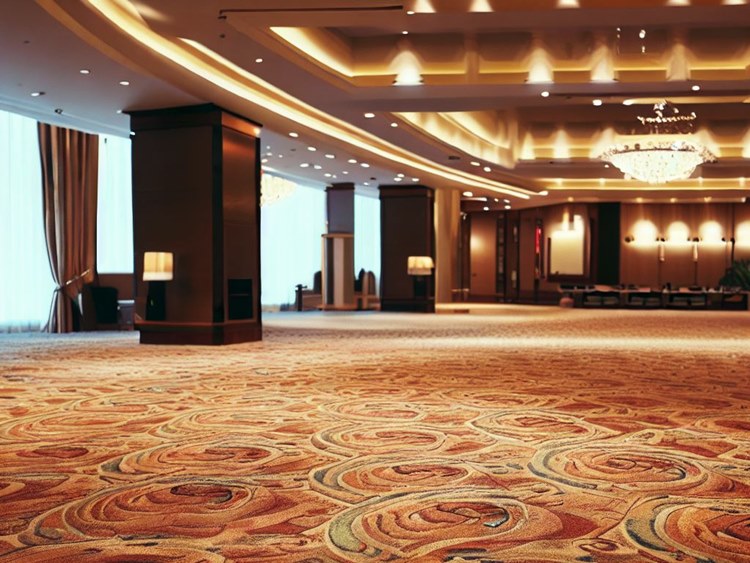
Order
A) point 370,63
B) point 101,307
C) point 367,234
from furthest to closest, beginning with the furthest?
point 367,234
point 101,307
point 370,63

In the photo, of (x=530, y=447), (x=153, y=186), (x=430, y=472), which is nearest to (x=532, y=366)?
(x=530, y=447)

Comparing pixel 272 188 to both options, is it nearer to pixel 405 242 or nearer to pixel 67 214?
pixel 405 242

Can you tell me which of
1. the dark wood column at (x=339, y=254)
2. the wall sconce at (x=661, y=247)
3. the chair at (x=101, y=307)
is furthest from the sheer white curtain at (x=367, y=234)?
the chair at (x=101, y=307)

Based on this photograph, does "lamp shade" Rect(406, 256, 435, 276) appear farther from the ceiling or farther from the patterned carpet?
the patterned carpet

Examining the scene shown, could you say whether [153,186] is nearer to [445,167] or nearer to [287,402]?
[287,402]

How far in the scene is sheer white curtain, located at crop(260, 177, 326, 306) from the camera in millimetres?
19766

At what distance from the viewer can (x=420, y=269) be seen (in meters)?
18.2

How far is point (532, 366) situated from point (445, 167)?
9757 mm

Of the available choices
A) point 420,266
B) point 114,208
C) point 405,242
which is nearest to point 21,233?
point 114,208

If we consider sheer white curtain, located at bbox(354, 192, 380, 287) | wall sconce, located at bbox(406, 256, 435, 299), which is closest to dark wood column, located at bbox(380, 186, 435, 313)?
wall sconce, located at bbox(406, 256, 435, 299)

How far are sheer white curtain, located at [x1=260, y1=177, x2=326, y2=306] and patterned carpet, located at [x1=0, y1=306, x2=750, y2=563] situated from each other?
41.8ft

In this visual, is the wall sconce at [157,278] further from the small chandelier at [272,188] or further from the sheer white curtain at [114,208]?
the small chandelier at [272,188]

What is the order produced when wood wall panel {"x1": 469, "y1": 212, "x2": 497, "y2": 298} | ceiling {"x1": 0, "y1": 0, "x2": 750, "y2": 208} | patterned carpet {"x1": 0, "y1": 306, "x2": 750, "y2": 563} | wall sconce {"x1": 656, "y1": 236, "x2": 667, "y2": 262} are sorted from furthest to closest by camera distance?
wood wall panel {"x1": 469, "y1": 212, "x2": 497, "y2": 298} < wall sconce {"x1": 656, "y1": 236, "x2": 667, "y2": 262} < ceiling {"x1": 0, "y1": 0, "x2": 750, "y2": 208} < patterned carpet {"x1": 0, "y1": 306, "x2": 750, "y2": 563}

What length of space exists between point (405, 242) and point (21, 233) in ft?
30.2
